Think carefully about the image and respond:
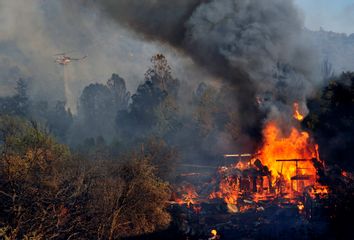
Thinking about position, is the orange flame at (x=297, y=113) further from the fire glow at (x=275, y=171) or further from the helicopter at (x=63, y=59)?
the helicopter at (x=63, y=59)

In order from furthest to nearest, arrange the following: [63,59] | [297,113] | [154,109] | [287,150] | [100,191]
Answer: [63,59] < [154,109] < [287,150] < [297,113] < [100,191]

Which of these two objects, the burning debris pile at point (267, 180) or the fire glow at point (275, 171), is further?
the fire glow at point (275, 171)

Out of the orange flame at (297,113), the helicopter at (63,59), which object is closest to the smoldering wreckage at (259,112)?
the orange flame at (297,113)

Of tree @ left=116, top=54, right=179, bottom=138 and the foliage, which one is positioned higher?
tree @ left=116, top=54, right=179, bottom=138

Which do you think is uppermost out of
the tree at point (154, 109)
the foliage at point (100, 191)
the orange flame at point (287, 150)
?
the tree at point (154, 109)

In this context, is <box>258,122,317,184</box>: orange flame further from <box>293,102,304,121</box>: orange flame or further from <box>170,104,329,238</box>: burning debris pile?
<box>293,102,304,121</box>: orange flame

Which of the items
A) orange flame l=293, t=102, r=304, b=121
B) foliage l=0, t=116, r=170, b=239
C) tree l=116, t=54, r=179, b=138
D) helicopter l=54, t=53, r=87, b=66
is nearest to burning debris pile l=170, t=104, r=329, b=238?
orange flame l=293, t=102, r=304, b=121

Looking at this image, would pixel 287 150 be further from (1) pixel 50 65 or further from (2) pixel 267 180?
(1) pixel 50 65

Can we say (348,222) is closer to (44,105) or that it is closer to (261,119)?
(261,119)

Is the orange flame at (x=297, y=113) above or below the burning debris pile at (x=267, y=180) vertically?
above

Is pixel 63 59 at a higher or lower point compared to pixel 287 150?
higher

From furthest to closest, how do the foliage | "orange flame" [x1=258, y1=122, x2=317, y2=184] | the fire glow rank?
"orange flame" [x1=258, y1=122, x2=317, y2=184] < the fire glow < the foliage

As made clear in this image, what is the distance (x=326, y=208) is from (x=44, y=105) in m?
87.8

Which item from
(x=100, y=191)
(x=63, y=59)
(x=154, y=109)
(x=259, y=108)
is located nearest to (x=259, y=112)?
(x=259, y=108)
